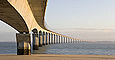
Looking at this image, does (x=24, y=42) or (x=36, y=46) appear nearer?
(x=24, y=42)

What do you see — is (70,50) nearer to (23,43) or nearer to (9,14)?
(23,43)

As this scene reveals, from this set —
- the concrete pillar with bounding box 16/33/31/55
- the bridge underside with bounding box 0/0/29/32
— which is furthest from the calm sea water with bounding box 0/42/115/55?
the bridge underside with bounding box 0/0/29/32

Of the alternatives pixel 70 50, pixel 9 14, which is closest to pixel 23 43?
pixel 9 14

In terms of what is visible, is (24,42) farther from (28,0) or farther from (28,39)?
(28,0)

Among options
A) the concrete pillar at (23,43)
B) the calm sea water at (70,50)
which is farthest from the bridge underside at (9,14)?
the calm sea water at (70,50)

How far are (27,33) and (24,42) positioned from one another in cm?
170

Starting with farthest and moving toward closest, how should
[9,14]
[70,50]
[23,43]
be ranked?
[70,50]
[23,43]
[9,14]

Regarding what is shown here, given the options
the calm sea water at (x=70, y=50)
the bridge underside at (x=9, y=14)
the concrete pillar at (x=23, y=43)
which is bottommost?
the calm sea water at (x=70, y=50)

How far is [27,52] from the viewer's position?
2803cm

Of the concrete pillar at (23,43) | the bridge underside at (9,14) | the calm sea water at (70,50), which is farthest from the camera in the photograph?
the calm sea water at (70,50)

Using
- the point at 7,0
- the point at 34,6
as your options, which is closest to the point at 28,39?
the point at 34,6

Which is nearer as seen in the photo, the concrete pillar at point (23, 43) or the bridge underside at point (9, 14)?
the bridge underside at point (9, 14)

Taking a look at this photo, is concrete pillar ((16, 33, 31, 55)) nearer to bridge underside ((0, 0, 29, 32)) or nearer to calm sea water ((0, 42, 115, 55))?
bridge underside ((0, 0, 29, 32))

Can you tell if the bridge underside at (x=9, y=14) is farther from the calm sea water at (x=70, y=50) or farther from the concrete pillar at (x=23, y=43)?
the calm sea water at (x=70, y=50)
